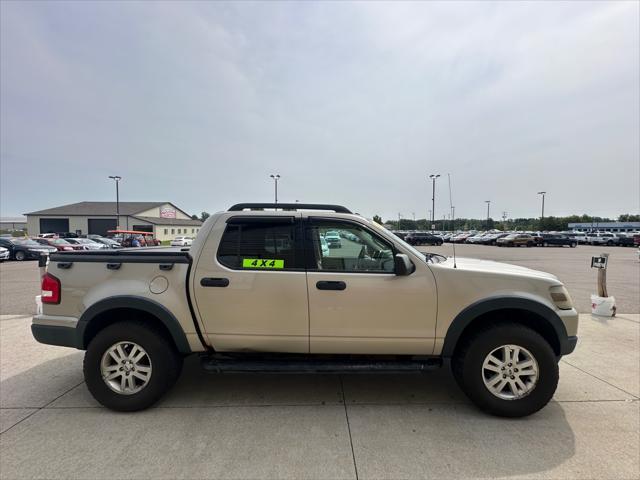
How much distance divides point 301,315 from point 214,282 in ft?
2.81

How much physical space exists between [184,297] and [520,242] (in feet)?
140

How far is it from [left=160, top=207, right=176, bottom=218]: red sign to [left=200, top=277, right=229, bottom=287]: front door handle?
80.7 meters

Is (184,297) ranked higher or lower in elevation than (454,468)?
higher

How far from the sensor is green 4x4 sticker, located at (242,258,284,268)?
3107 mm

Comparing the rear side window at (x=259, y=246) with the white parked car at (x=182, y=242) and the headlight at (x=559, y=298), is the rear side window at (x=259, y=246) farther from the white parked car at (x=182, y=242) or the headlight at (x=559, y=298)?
the headlight at (x=559, y=298)

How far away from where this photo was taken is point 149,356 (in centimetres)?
305

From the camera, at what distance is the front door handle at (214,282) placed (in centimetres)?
304

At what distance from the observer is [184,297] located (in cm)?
306

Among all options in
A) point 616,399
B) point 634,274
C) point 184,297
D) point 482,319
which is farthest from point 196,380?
point 634,274

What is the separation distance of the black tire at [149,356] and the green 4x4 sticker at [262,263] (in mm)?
1071

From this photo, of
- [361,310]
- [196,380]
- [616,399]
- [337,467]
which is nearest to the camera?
[337,467]

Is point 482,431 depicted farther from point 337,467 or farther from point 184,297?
point 184,297

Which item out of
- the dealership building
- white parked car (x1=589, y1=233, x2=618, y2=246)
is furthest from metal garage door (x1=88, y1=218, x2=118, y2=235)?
white parked car (x1=589, y1=233, x2=618, y2=246)

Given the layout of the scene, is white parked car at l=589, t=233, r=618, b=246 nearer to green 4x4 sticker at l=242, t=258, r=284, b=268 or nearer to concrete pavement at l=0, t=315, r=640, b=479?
concrete pavement at l=0, t=315, r=640, b=479
